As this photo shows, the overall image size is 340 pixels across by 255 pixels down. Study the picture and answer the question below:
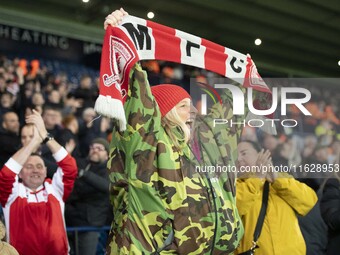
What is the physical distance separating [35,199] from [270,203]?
1.47 metres

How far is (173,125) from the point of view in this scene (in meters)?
2.17

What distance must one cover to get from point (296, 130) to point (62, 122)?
8.44 ft

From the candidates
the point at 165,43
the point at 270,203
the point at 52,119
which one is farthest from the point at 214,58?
the point at 52,119

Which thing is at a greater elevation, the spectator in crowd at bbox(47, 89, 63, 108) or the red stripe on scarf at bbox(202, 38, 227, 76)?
the spectator in crowd at bbox(47, 89, 63, 108)

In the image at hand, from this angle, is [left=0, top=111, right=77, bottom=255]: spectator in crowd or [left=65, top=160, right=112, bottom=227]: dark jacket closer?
[left=0, top=111, right=77, bottom=255]: spectator in crowd

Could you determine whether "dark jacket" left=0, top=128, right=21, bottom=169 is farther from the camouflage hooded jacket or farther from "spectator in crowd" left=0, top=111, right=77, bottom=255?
the camouflage hooded jacket

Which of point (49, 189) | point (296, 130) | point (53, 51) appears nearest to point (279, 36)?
point (53, 51)

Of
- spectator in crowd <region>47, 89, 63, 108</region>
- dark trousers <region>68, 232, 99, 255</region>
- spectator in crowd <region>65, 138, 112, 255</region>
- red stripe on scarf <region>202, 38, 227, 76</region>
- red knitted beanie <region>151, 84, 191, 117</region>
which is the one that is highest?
spectator in crowd <region>47, 89, 63, 108</region>

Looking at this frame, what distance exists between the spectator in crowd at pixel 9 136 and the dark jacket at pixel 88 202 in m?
0.88

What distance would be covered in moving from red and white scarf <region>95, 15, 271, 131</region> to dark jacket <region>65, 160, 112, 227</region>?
5.47 feet

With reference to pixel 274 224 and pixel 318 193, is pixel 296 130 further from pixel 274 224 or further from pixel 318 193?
pixel 274 224

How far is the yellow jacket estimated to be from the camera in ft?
8.83

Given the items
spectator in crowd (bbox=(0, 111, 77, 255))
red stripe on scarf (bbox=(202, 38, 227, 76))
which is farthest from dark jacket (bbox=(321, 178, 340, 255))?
spectator in crowd (bbox=(0, 111, 77, 255))

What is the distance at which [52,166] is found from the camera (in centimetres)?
407
